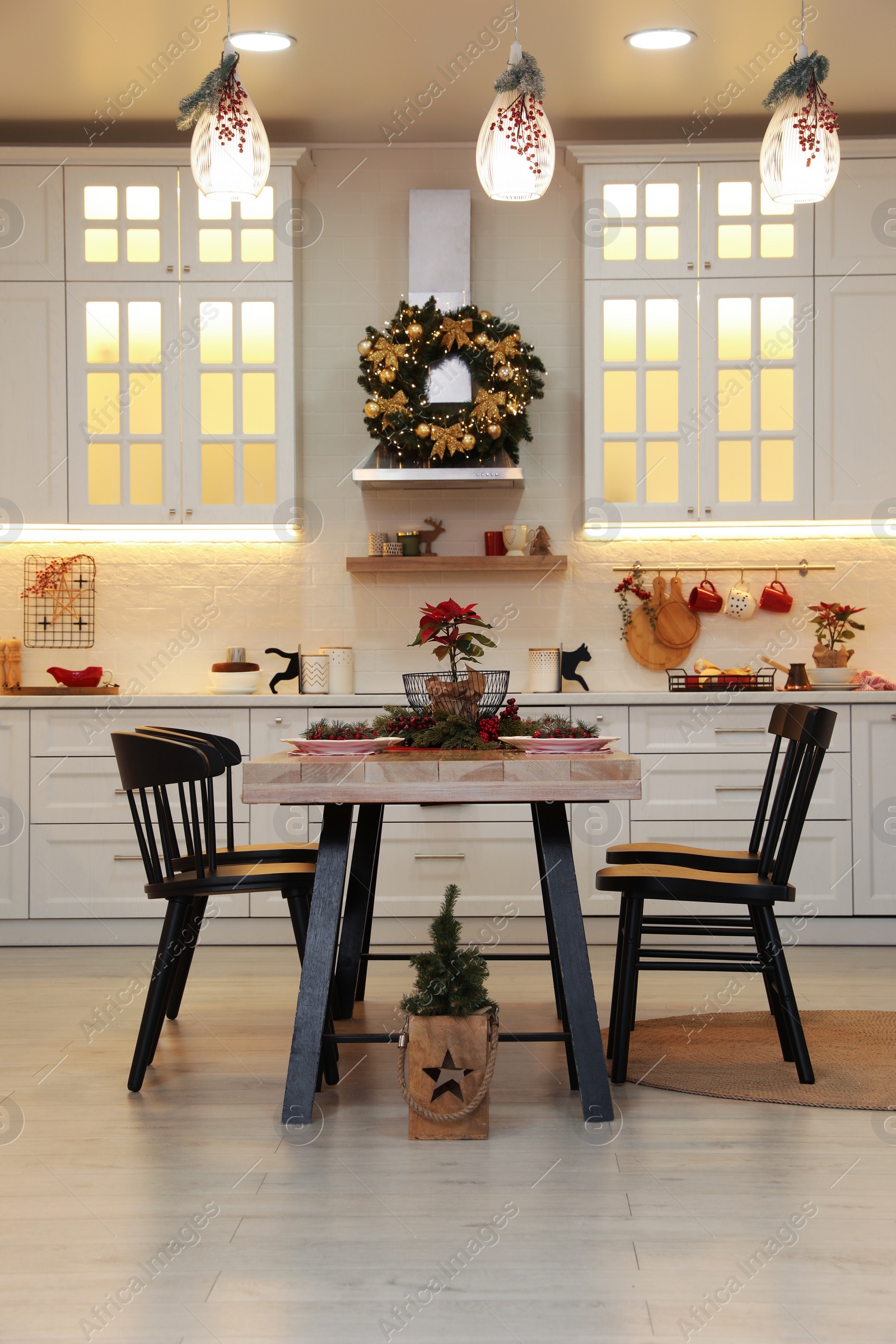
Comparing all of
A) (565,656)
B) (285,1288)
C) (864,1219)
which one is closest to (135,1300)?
(285,1288)

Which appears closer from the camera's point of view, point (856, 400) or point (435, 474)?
point (435, 474)

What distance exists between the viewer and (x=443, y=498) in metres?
4.96

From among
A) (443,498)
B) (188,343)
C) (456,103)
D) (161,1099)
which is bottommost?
(161,1099)

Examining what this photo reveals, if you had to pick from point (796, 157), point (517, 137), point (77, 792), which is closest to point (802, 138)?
point (796, 157)

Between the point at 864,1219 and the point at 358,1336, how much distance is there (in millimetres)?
943

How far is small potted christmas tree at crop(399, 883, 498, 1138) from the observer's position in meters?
2.41

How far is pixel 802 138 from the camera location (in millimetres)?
2564

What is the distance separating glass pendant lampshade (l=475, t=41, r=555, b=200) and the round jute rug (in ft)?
6.86

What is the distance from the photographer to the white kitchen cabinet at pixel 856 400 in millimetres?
4637

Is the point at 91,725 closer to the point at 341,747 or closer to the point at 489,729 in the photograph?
the point at 341,747

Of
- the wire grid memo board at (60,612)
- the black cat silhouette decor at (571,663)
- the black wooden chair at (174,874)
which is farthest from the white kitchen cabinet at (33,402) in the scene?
the black wooden chair at (174,874)

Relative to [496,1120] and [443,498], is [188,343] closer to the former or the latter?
[443,498]

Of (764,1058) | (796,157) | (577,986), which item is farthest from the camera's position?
(764,1058)

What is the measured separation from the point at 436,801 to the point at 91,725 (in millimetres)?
2430
